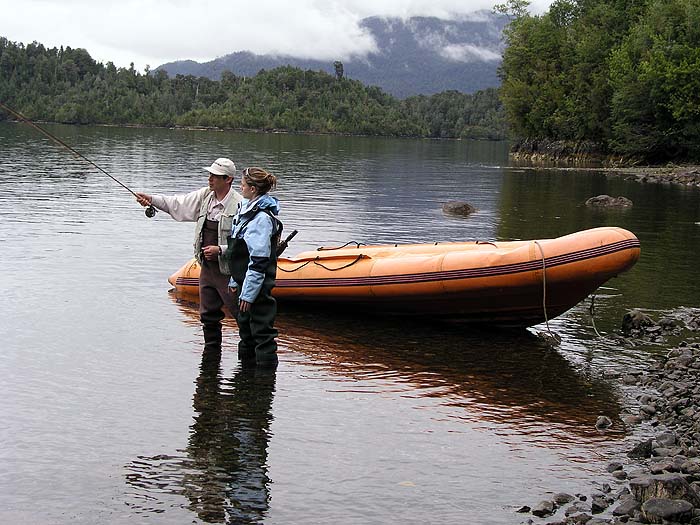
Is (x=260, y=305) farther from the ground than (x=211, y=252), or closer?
closer

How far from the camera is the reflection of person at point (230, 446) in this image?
638cm

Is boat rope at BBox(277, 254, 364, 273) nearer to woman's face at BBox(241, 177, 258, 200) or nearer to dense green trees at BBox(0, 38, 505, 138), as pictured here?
woman's face at BBox(241, 177, 258, 200)

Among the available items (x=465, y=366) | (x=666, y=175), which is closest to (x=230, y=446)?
(x=465, y=366)

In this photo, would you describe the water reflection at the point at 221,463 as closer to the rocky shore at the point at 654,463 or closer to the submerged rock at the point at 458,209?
the rocky shore at the point at 654,463

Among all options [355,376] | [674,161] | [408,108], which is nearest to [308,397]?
[355,376]

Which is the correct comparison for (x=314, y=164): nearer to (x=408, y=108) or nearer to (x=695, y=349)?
(x=695, y=349)

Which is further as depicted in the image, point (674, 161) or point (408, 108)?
point (408, 108)

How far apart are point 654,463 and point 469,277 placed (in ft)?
14.8

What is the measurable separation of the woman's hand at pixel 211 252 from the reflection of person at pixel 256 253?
146mm

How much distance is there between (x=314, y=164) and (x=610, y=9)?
98.9 feet

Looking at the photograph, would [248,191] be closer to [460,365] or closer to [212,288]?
[212,288]

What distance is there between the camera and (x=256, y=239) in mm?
8625

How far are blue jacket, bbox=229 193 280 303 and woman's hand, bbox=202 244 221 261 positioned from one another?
570 mm

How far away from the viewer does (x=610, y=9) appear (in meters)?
71.4
